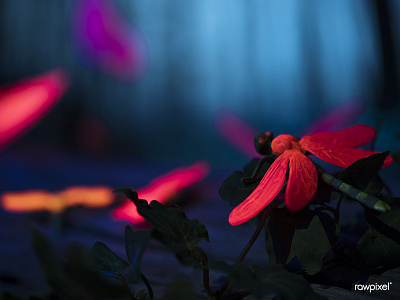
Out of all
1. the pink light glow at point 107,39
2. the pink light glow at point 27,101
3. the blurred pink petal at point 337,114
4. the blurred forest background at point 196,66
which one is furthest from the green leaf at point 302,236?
the pink light glow at point 107,39

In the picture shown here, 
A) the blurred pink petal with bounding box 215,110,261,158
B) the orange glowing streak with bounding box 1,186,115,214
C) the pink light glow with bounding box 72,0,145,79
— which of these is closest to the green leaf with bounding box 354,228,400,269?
the orange glowing streak with bounding box 1,186,115,214

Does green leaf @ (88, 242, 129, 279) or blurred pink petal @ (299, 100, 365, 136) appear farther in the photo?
blurred pink petal @ (299, 100, 365, 136)

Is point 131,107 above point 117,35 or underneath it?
underneath

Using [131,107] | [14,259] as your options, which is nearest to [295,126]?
[131,107]

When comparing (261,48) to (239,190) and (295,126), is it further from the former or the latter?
(239,190)

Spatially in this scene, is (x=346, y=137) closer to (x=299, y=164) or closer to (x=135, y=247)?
(x=299, y=164)

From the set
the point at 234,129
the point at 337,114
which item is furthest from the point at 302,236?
the point at 234,129

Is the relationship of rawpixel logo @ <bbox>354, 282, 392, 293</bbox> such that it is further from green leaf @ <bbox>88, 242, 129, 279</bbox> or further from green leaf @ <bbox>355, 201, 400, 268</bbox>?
green leaf @ <bbox>88, 242, 129, 279</bbox>
